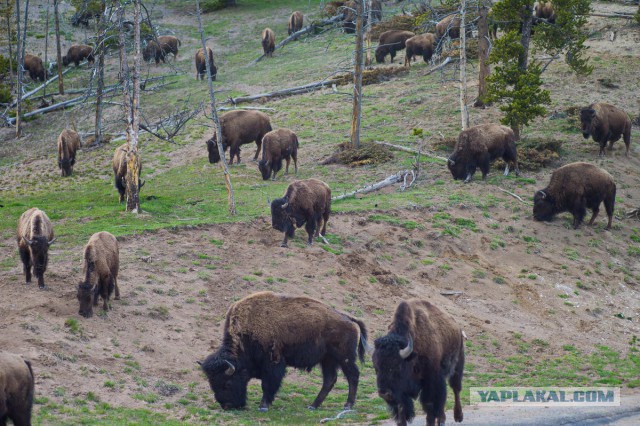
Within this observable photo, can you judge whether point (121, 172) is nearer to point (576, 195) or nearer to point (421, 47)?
point (576, 195)

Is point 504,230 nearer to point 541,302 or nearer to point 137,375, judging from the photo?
point 541,302

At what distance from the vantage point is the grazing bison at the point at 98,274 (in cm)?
1458

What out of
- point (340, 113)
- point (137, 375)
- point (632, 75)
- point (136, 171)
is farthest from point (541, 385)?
point (632, 75)

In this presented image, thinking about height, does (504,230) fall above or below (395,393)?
below

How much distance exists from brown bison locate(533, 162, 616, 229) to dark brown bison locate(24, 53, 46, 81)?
30.6m

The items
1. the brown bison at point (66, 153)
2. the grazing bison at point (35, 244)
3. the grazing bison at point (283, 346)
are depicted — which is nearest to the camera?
the grazing bison at point (283, 346)

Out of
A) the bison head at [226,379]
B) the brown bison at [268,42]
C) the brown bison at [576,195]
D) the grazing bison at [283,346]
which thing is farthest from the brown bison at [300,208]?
the brown bison at [268,42]

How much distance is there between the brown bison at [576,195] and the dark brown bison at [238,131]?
10.4m

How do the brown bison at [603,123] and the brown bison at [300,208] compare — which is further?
the brown bison at [603,123]

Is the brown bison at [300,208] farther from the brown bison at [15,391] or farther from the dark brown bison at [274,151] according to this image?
the brown bison at [15,391]

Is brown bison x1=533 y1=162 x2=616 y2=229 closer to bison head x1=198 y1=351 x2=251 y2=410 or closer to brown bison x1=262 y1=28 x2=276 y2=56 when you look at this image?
bison head x1=198 y1=351 x2=251 y2=410

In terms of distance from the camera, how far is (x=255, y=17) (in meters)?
54.2

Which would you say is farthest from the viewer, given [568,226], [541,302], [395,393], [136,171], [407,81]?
[407,81]

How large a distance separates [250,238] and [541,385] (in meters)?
7.86
